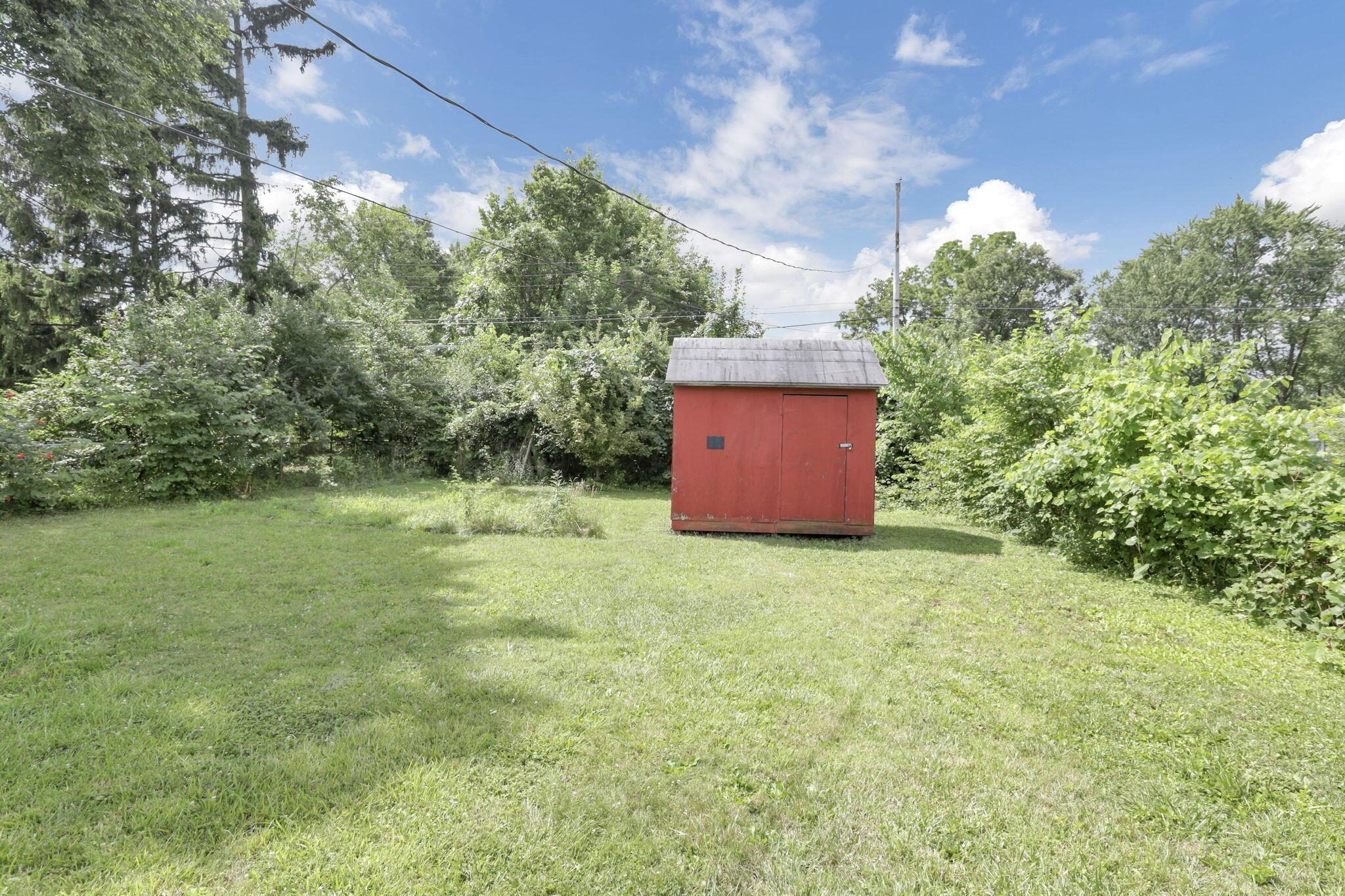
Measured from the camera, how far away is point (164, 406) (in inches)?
372

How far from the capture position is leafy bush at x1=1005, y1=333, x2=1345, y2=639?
4.54 m

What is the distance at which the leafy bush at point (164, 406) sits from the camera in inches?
364

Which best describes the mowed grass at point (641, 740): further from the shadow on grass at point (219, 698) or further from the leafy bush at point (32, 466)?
the leafy bush at point (32, 466)

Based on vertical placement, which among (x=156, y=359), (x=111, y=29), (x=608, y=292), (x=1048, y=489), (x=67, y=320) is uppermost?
(x=111, y=29)

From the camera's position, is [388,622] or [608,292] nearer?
[388,622]

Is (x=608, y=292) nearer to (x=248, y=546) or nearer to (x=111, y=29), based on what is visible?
(x=111, y=29)

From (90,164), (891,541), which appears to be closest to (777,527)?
(891,541)

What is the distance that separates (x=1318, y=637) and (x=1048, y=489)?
11.1ft

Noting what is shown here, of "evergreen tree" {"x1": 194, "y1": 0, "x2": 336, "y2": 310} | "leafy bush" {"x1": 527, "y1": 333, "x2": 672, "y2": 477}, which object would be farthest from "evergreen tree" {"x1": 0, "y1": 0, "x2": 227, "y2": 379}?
"leafy bush" {"x1": 527, "y1": 333, "x2": 672, "y2": 477}

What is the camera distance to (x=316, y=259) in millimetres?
28531

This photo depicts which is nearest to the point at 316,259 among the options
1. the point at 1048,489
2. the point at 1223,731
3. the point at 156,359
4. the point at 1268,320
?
the point at 156,359

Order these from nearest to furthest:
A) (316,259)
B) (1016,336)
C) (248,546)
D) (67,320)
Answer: (248,546) → (1016,336) → (67,320) → (316,259)

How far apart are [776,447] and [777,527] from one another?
1.23 m

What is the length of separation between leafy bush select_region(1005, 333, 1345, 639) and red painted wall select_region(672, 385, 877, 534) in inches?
82.4
